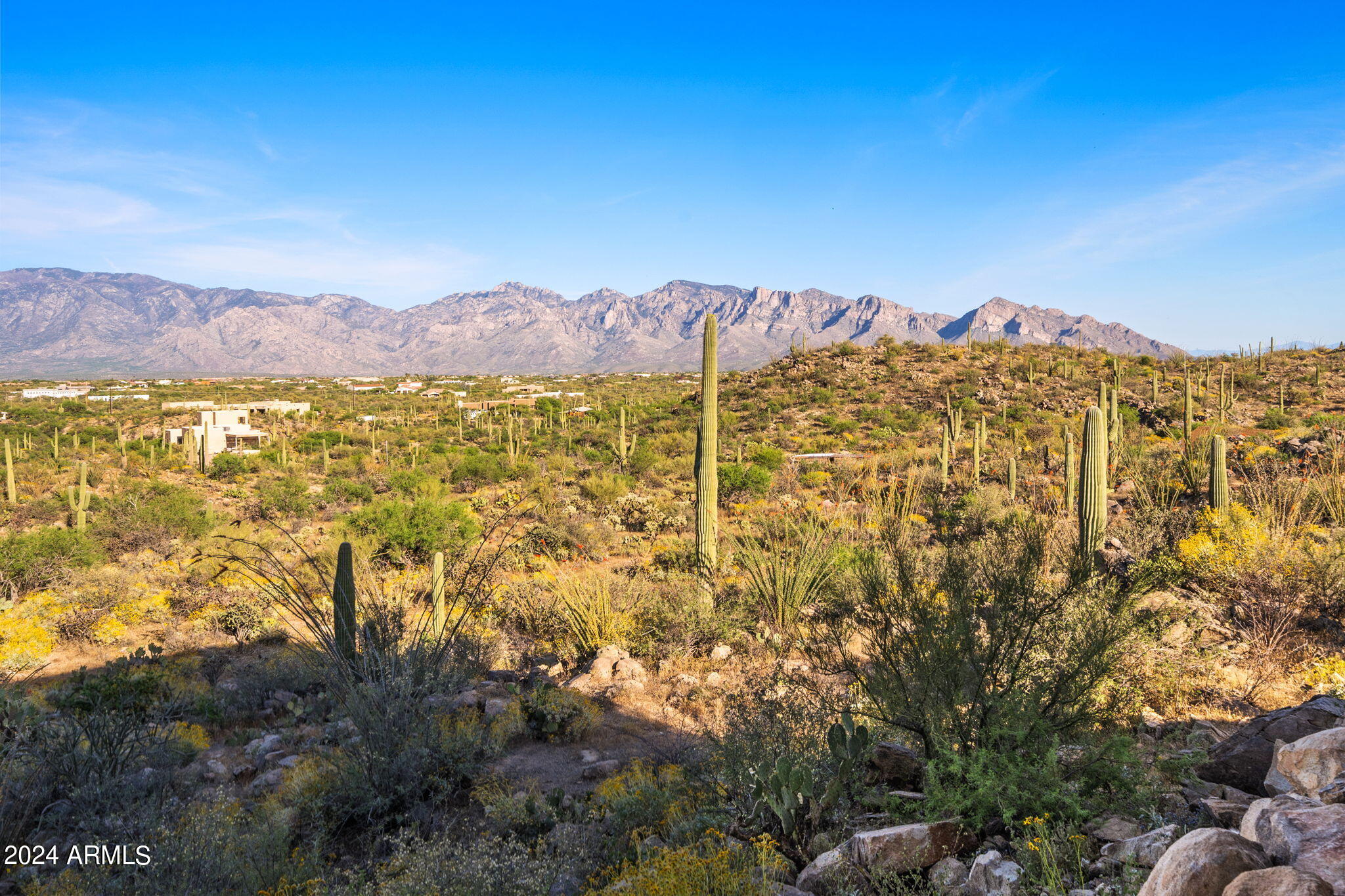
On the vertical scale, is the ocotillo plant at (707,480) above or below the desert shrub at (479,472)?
above

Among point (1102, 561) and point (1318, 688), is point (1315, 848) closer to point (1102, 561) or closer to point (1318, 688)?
point (1318, 688)

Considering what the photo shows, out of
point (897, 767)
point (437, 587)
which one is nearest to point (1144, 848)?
point (897, 767)

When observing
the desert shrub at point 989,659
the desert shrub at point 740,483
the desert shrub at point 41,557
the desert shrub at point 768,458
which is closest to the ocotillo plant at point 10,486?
the desert shrub at point 41,557

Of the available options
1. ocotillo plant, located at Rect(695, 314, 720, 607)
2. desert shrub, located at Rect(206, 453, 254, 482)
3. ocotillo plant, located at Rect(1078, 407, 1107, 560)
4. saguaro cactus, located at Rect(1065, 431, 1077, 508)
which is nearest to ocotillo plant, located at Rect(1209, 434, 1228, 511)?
ocotillo plant, located at Rect(1078, 407, 1107, 560)

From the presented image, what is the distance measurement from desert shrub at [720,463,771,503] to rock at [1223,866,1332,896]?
15.0 m

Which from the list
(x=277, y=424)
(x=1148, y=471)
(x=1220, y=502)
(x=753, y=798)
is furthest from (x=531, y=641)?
(x=277, y=424)

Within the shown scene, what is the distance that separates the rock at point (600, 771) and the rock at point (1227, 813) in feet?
12.8

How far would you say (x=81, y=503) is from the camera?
15930 millimetres

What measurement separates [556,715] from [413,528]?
8.03m

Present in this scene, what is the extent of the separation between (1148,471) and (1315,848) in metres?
14.2

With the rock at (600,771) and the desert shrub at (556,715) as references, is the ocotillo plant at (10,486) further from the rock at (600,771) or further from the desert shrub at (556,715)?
the rock at (600,771)

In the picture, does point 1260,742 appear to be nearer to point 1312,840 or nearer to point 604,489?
point 1312,840

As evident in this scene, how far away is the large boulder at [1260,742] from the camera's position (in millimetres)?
3654

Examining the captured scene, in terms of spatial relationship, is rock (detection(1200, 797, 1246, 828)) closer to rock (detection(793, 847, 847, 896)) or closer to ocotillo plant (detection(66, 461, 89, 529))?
rock (detection(793, 847, 847, 896))
